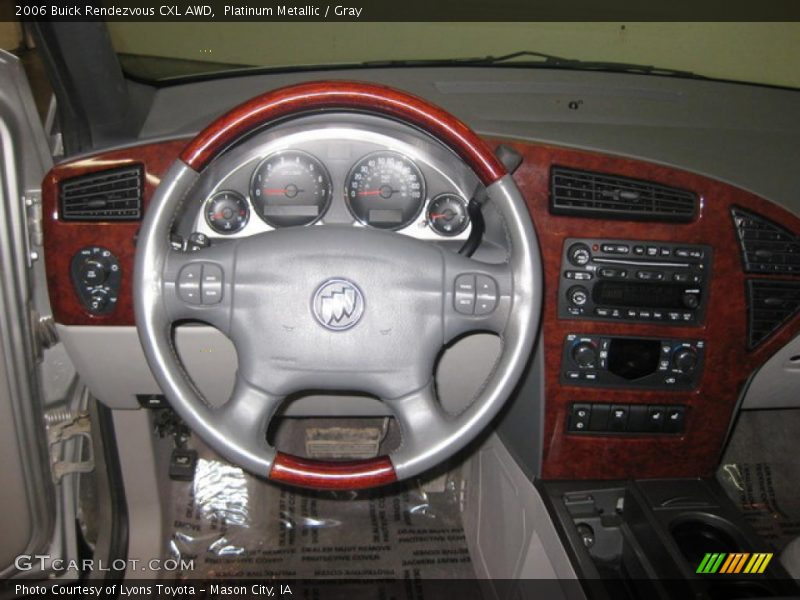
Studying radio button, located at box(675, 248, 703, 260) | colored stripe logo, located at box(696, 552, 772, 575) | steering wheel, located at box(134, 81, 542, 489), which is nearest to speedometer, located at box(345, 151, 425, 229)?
steering wheel, located at box(134, 81, 542, 489)

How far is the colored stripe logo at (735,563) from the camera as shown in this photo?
133cm

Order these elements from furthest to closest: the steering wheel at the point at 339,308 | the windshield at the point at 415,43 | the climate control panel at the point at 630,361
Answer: the windshield at the point at 415,43 < the climate control panel at the point at 630,361 < the steering wheel at the point at 339,308

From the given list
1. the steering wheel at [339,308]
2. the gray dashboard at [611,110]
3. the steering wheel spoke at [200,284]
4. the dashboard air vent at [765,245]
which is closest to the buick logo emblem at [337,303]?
the steering wheel at [339,308]

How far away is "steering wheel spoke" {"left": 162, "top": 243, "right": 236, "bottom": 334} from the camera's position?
1.08m

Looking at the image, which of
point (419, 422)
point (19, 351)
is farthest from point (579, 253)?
point (19, 351)

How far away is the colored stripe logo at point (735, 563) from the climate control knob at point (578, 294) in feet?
1.84

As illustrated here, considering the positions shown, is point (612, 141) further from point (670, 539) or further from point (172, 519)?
point (172, 519)

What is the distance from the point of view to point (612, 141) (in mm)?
1540

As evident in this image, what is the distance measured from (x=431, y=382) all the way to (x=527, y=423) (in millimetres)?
489

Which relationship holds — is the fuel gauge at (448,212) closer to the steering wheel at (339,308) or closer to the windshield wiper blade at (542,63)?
the steering wheel at (339,308)

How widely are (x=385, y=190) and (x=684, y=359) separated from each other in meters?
0.70

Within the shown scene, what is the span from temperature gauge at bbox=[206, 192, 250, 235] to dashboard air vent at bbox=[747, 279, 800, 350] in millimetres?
1025

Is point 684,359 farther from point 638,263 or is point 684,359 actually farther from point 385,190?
point 385,190

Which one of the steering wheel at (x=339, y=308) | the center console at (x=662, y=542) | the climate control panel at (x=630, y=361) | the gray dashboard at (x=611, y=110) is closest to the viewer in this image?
the steering wheel at (x=339, y=308)
